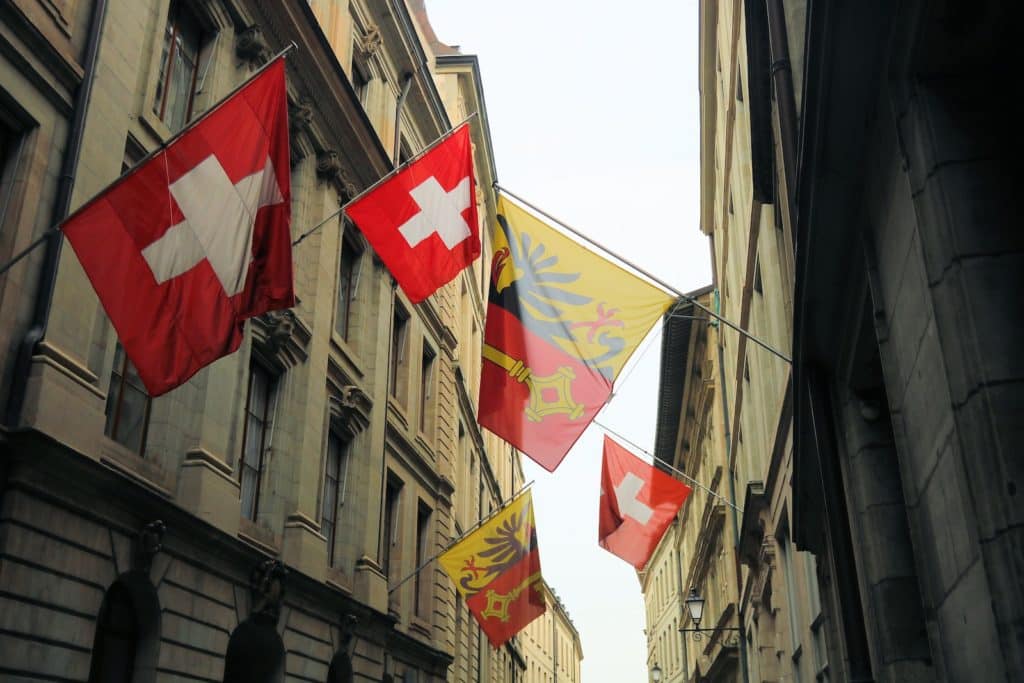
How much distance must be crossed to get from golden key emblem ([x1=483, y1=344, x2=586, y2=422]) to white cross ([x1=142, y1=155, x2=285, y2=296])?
5.07 m

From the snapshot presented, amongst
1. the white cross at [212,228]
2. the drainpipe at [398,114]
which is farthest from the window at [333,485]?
the white cross at [212,228]

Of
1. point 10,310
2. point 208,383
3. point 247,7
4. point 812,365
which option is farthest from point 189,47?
point 812,365

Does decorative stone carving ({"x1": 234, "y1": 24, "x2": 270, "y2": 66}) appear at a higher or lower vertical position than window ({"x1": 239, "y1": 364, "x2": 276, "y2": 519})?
higher

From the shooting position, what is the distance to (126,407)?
1309 cm

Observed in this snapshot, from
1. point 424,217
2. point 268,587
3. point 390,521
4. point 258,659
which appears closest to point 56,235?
point 424,217

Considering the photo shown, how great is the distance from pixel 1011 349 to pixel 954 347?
271mm

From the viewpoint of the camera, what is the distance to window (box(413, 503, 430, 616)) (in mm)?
26781

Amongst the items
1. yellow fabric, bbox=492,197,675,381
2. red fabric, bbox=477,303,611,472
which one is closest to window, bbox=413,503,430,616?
red fabric, bbox=477,303,611,472

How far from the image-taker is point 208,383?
14891 millimetres

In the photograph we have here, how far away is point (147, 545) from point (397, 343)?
15466 millimetres

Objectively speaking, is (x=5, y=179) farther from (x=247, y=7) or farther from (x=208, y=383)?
(x=247, y=7)

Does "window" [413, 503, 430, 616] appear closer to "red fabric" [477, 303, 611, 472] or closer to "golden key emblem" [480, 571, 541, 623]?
"golden key emblem" [480, 571, 541, 623]

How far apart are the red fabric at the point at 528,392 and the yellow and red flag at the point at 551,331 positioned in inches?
0.6

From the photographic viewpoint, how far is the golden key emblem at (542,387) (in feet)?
43.6
